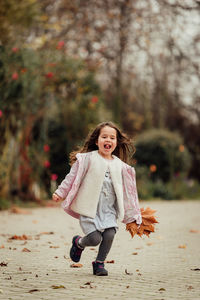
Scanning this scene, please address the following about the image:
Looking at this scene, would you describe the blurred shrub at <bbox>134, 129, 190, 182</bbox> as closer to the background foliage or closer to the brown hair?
the background foliage

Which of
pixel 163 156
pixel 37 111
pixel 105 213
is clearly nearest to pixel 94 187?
pixel 105 213

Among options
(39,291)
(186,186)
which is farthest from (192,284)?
(186,186)

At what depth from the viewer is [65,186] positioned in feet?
17.9

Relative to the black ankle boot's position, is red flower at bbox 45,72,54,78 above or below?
above

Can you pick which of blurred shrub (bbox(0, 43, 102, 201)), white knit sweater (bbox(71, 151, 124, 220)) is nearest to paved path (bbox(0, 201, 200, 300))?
white knit sweater (bbox(71, 151, 124, 220))

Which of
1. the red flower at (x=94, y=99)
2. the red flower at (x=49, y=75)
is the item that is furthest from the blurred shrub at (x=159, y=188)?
the red flower at (x=49, y=75)

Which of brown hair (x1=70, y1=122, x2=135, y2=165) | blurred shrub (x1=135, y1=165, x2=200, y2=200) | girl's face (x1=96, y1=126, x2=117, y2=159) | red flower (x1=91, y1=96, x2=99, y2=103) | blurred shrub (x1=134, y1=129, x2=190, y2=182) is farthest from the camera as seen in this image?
blurred shrub (x1=134, y1=129, x2=190, y2=182)

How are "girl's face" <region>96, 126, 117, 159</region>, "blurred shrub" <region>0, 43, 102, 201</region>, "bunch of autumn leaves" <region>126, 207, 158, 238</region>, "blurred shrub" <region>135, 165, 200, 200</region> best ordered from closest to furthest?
1. "bunch of autumn leaves" <region>126, 207, 158, 238</region>
2. "girl's face" <region>96, 126, 117, 159</region>
3. "blurred shrub" <region>0, 43, 102, 201</region>
4. "blurred shrub" <region>135, 165, 200, 200</region>

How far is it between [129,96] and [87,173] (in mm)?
23245

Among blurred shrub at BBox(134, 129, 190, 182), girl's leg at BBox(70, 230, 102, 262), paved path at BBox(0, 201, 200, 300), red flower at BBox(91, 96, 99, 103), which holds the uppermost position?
red flower at BBox(91, 96, 99, 103)

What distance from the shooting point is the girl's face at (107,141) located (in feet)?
18.3

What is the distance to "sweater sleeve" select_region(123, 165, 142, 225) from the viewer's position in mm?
5504

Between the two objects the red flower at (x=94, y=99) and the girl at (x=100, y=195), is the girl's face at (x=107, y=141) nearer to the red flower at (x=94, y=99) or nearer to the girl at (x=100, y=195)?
the girl at (x=100, y=195)

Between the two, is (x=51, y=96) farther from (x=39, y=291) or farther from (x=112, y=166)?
(x=39, y=291)
